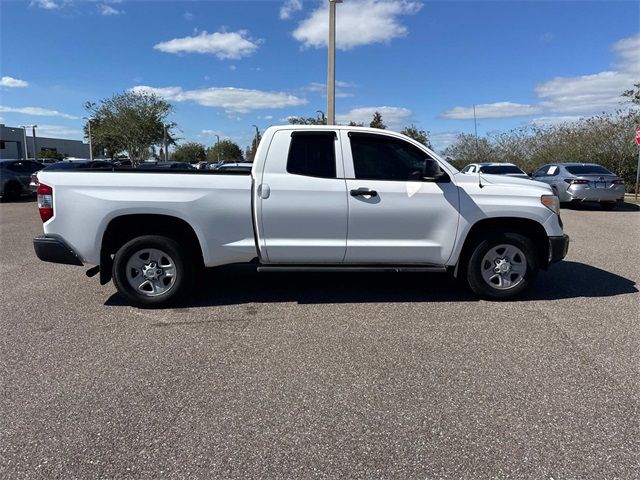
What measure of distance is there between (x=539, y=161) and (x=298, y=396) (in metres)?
32.0

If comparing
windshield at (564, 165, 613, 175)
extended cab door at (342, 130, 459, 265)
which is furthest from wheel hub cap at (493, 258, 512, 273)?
windshield at (564, 165, 613, 175)

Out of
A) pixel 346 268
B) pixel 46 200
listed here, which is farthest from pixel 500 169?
pixel 46 200

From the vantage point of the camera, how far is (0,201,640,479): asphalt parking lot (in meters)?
2.66

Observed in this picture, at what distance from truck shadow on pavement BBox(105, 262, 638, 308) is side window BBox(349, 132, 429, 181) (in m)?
1.43

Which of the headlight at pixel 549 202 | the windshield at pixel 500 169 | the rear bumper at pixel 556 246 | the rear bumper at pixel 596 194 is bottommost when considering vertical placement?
the rear bumper at pixel 556 246

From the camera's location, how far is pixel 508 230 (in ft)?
17.8

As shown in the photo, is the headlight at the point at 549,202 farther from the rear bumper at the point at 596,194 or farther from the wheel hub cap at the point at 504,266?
the rear bumper at the point at 596,194

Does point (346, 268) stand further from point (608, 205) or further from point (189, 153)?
point (189, 153)

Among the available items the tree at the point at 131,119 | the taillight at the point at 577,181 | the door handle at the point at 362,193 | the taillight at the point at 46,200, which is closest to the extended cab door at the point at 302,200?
the door handle at the point at 362,193

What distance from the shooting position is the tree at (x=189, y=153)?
94000 millimetres

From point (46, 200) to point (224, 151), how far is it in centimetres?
9206

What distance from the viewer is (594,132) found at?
84.2 feet

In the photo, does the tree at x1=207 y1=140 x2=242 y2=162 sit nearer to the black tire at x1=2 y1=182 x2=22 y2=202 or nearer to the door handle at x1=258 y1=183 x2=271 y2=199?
the black tire at x1=2 y1=182 x2=22 y2=202

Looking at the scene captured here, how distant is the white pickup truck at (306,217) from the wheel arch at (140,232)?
13 mm
